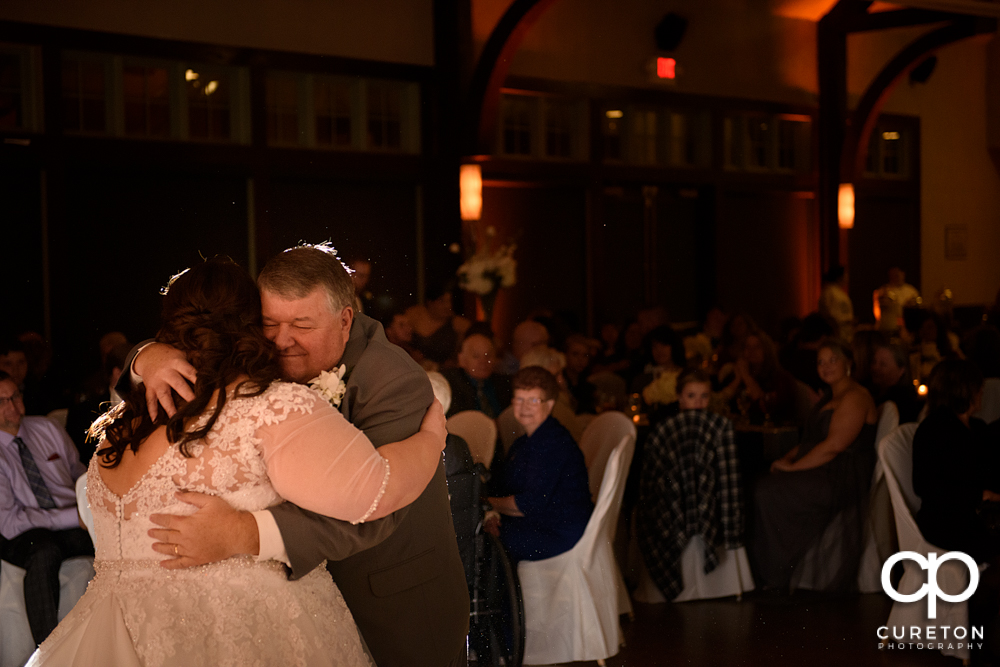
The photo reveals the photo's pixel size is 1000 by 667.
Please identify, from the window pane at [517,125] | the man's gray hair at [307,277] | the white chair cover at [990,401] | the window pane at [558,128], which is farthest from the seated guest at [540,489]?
the window pane at [558,128]

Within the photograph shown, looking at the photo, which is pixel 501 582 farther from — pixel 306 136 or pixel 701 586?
pixel 306 136

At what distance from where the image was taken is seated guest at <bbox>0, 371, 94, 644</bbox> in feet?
10.9

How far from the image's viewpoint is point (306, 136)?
662 centimetres

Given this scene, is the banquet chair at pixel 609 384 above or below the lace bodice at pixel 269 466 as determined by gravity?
below

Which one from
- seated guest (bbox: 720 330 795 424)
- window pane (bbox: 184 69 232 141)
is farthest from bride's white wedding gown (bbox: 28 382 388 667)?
window pane (bbox: 184 69 232 141)

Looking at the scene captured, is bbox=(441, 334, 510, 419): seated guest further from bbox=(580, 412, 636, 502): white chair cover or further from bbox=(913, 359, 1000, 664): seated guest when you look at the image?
bbox=(913, 359, 1000, 664): seated guest

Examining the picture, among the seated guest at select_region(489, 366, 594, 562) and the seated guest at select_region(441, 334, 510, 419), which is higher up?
the seated guest at select_region(441, 334, 510, 419)

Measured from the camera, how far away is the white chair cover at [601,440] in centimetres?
394

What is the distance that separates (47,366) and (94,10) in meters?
2.04

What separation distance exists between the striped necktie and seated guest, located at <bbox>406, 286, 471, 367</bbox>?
1.48m

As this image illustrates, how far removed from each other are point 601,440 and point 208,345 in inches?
108

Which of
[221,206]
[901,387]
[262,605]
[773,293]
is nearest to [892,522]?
[901,387]

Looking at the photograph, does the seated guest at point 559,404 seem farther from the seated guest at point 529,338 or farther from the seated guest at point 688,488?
the seated guest at point 529,338

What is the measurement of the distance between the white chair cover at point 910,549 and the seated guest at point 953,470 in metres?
0.06
